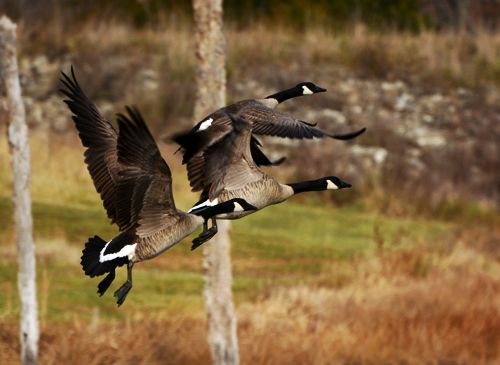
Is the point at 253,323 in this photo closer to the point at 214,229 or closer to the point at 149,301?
the point at 149,301

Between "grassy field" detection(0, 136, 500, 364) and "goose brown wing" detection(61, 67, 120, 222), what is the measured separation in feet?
20.2

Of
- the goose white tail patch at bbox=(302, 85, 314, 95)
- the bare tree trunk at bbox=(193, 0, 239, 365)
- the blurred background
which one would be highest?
the goose white tail patch at bbox=(302, 85, 314, 95)

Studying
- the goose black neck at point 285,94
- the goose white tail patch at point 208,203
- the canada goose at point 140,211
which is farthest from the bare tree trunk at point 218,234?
the canada goose at point 140,211

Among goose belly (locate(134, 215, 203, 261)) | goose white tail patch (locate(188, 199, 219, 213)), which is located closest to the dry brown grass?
goose white tail patch (locate(188, 199, 219, 213))

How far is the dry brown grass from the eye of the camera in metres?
15.2

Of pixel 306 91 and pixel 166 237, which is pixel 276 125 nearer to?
pixel 306 91

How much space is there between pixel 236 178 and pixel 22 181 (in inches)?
241

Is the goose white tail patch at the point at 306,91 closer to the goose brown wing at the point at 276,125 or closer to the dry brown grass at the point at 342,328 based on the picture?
the goose brown wing at the point at 276,125

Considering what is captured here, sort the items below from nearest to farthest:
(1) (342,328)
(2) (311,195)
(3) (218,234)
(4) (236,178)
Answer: (4) (236,178) → (3) (218,234) → (1) (342,328) → (2) (311,195)

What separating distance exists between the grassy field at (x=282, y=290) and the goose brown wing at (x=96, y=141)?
617cm

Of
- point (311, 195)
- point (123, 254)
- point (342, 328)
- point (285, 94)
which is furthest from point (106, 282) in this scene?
point (311, 195)

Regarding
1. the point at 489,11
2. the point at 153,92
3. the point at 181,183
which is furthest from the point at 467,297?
the point at 489,11

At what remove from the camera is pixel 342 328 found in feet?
55.4

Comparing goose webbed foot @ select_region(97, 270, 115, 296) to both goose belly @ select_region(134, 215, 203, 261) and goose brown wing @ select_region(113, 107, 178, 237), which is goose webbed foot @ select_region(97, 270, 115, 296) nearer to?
goose belly @ select_region(134, 215, 203, 261)
